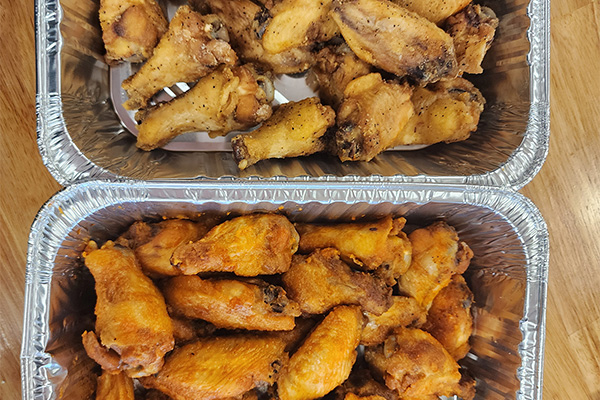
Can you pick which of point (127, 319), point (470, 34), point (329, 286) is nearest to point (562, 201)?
point (470, 34)

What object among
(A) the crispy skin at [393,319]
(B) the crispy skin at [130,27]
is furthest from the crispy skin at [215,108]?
(A) the crispy skin at [393,319]

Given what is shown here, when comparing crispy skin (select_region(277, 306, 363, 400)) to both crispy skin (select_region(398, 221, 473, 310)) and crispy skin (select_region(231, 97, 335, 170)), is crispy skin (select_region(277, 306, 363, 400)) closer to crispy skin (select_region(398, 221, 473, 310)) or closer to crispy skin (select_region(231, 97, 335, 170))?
crispy skin (select_region(398, 221, 473, 310))

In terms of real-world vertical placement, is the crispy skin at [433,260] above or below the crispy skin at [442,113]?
below

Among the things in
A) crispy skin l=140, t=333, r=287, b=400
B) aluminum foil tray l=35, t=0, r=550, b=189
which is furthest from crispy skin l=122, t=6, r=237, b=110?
crispy skin l=140, t=333, r=287, b=400

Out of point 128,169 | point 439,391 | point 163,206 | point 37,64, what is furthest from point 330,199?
point 37,64

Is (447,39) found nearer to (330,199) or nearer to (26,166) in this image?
(330,199)

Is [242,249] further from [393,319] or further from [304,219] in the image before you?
[393,319]

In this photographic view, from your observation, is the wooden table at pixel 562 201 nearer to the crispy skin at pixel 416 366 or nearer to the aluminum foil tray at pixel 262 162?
the aluminum foil tray at pixel 262 162
